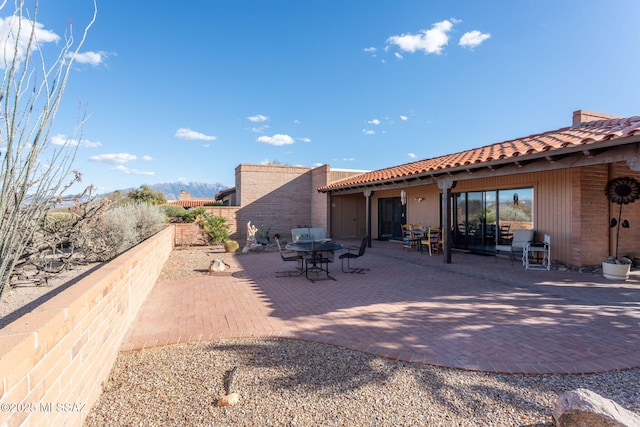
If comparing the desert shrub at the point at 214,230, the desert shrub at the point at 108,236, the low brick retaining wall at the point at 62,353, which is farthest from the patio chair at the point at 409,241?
the low brick retaining wall at the point at 62,353

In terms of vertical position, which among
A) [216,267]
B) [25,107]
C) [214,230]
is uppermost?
[25,107]

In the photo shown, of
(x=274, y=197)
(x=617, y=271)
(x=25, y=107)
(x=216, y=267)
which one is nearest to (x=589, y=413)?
(x=25, y=107)

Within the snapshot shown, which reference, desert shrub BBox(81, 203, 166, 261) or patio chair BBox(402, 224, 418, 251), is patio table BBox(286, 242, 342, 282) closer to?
desert shrub BBox(81, 203, 166, 261)

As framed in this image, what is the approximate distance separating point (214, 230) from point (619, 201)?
13748mm

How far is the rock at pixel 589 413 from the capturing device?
78.4 inches

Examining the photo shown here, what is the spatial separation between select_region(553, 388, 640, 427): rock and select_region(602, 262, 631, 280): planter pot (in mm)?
6409

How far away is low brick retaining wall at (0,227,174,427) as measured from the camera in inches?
54.3

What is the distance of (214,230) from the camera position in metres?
14.2

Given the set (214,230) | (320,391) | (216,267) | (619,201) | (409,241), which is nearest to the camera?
(320,391)

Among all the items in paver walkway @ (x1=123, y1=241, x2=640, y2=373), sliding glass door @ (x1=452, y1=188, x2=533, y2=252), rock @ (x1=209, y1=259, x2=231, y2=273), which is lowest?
paver walkway @ (x1=123, y1=241, x2=640, y2=373)

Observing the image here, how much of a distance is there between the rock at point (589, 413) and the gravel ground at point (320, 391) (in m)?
0.22

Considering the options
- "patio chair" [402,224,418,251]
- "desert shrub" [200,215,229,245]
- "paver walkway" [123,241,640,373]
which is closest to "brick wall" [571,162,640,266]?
"paver walkway" [123,241,640,373]

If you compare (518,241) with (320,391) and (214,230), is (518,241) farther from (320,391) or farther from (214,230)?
(214,230)

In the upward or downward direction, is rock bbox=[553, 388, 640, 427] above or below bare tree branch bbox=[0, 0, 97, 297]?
below
